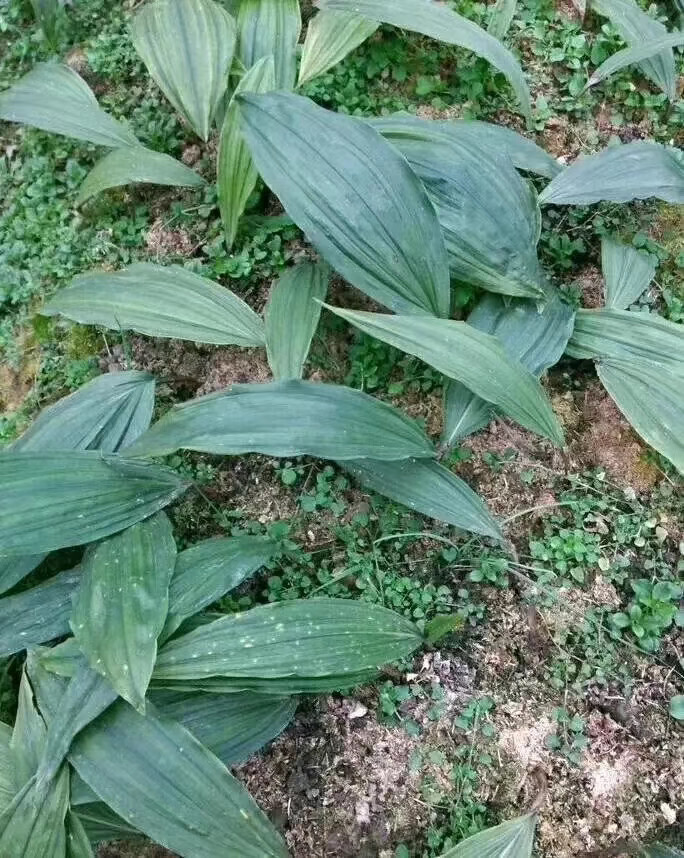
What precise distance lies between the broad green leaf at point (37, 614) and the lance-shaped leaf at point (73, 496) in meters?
0.15

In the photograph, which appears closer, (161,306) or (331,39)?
(161,306)

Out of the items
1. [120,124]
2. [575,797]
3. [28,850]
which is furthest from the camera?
[120,124]

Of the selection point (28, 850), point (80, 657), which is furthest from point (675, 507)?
point (28, 850)

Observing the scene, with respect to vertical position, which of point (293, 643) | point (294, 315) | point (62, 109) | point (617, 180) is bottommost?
point (293, 643)

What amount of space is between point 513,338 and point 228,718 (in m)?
1.18

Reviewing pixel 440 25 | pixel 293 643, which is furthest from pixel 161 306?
pixel 440 25

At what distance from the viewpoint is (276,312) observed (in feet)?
6.61

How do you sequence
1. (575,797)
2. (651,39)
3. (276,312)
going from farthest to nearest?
(651,39) < (276,312) < (575,797)

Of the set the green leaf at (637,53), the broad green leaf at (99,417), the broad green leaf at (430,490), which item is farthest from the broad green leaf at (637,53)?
the broad green leaf at (99,417)

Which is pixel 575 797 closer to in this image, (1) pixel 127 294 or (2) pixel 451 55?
(1) pixel 127 294

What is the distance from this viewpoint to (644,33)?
2412 millimetres

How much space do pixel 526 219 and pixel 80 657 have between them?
1591mm

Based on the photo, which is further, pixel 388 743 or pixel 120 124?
pixel 120 124

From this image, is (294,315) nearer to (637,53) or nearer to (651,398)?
(651,398)
